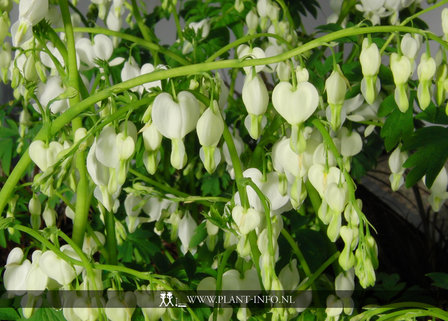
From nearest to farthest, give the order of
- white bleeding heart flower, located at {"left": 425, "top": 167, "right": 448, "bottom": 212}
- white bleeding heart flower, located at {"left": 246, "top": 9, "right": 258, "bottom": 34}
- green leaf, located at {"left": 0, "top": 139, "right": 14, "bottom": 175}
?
white bleeding heart flower, located at {"left": 425, "top": 167, "right": 448, "bottom": 212} → white bleeding heart flower, located at {"left": 246, "top": 9, "right": 258, "bottom": 34} → green leaf, located at {"left": 0, "top": 139, "right": 14, "bottom": 175}

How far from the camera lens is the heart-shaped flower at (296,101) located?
575 millimetres

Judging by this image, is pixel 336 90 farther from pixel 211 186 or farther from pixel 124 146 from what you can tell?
pixel 211 186

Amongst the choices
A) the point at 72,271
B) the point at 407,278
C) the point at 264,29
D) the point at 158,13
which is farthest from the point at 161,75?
the point at 407,278

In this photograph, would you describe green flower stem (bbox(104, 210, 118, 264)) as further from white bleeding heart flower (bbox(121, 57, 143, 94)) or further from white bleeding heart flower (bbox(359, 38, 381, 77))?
white bleeding heart flower (bbox(359, 38, 381, 77))

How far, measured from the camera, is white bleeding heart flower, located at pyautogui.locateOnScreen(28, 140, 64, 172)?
617 millimetres

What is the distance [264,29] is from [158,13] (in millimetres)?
424

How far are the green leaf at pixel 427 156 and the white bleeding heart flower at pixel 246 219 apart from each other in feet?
0.90

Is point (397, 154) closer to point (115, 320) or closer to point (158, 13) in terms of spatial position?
point (115, 320)

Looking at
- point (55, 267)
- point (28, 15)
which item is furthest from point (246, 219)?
point (28, 15)

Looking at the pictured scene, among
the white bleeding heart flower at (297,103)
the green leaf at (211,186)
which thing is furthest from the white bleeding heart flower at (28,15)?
the green leaf at (211,186)

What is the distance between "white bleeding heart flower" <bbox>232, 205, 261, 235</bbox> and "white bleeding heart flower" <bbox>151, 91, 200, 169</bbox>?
78 mm

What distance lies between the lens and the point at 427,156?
0.79m

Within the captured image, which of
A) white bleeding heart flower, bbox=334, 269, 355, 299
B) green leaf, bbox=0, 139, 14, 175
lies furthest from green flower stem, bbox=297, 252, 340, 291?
green leaf, bbox=0, 139, 14, 175

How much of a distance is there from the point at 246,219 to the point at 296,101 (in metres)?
0.13
